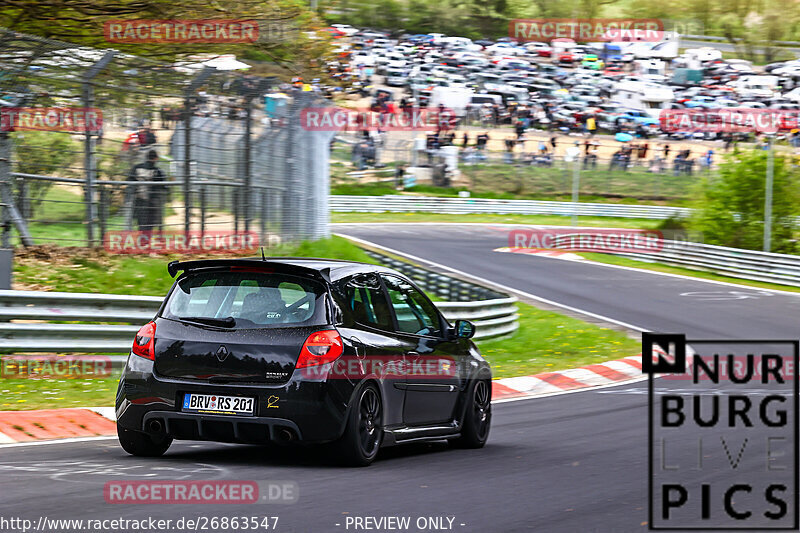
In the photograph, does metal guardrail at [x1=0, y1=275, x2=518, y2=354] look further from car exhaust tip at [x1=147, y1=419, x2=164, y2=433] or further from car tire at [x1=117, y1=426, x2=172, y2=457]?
car exhaust tip at [x1=147, y1=419, x2=164, y2=433]

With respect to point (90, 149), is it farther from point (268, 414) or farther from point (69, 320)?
point (268, 414)

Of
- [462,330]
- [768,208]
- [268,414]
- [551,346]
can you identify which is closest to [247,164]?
[551,346]

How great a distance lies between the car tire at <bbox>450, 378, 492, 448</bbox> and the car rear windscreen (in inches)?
88.7

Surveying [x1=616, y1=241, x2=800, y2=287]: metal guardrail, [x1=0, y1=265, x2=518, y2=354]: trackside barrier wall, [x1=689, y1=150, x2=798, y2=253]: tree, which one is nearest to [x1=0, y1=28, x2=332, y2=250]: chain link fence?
[x1=0, y1=265, x2=518, y2=354]: trackside barrier wall

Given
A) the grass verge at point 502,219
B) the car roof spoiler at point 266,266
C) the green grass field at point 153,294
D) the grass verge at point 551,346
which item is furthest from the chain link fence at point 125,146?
the grass verge at point 502,219

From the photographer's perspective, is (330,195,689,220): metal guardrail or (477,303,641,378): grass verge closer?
(477,303,641,378): grass verge

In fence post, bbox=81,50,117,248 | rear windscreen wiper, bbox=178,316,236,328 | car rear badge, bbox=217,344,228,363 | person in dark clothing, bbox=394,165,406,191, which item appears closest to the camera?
car rear badge, bbox=217,344,228,363

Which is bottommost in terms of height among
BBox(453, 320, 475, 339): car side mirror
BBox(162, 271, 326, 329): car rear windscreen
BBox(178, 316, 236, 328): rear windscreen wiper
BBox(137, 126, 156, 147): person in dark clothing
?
BBox(453, 320, 475, 339): car side mirror

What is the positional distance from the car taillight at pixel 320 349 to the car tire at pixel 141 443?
3.92ft

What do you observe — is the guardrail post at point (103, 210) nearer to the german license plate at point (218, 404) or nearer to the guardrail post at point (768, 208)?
the german license plate at point (218, 404)

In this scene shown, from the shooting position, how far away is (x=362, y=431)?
735 cm

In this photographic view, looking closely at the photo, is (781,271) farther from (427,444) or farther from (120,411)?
(120,411)

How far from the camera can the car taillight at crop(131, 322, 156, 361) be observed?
24.2 ft

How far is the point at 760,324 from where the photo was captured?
24.2m
